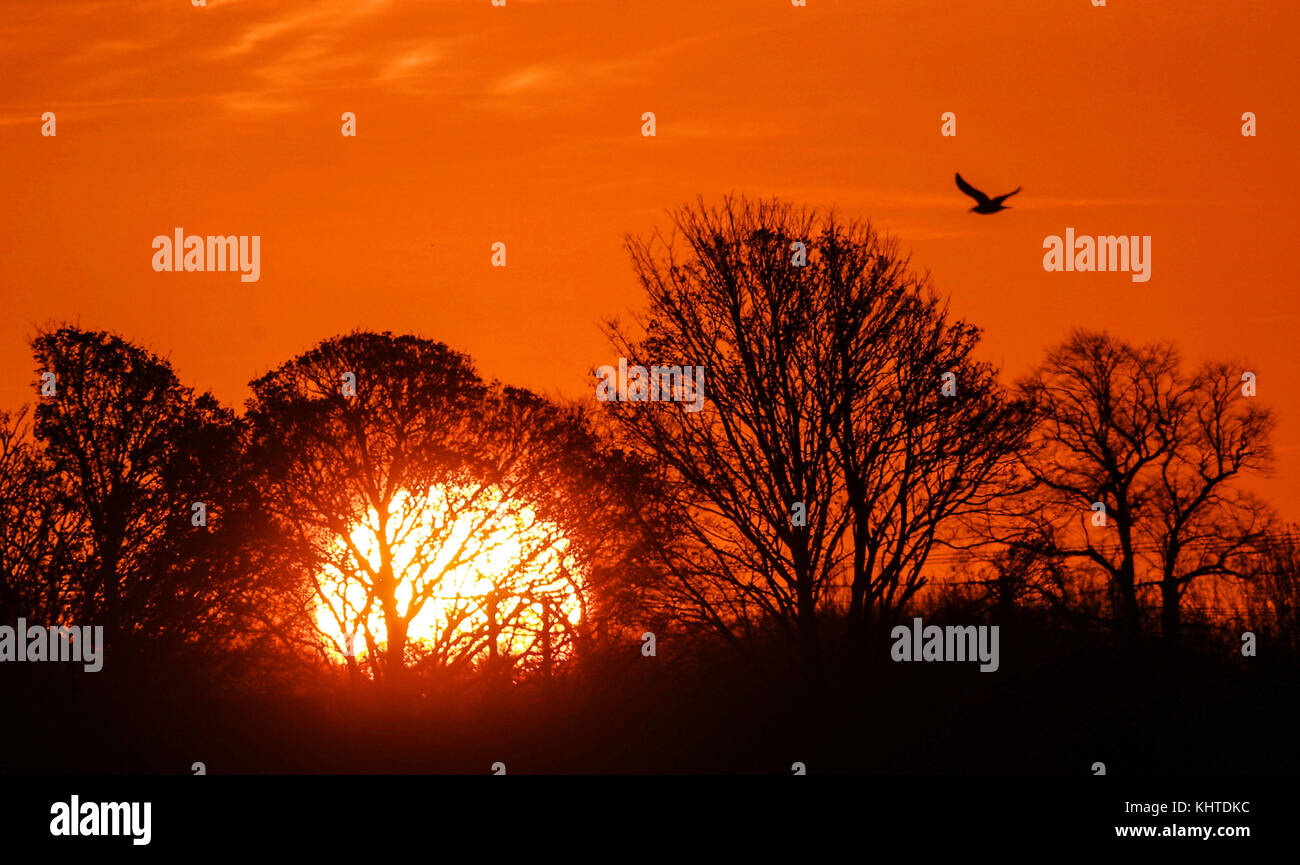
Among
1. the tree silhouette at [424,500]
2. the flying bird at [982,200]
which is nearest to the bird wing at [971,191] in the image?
the flying bird at [982,200]

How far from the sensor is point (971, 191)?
31281 millimetres

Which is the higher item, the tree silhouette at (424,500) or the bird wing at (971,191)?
the bird wing at (971,191)

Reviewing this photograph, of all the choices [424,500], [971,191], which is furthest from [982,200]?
[424,500]

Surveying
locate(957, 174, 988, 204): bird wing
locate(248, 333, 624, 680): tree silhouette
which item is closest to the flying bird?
locate(957, 174, 988, 204): bird wing

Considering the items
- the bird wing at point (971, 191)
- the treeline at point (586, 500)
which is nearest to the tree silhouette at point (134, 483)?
the treeline at point (586, 500)

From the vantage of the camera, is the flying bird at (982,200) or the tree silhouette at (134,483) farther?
the tree silhouette at (134,483)

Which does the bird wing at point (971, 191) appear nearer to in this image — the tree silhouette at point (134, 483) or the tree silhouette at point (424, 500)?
the tree silhouette at point (424, 500)

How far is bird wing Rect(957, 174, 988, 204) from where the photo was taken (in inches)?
1223

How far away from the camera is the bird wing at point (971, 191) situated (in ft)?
102

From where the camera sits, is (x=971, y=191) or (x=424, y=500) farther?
(x=424, y=500)

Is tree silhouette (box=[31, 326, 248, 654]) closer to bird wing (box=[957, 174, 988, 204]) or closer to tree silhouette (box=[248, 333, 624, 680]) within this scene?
tree silhouette (box=[248, 333, 624, 680])

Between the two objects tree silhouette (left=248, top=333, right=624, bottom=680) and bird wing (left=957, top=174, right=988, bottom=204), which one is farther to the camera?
tree silhouette (left=248, top=333, right=624, bottom=680)

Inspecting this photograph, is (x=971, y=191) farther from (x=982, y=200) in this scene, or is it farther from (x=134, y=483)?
(x=134, y=483)
